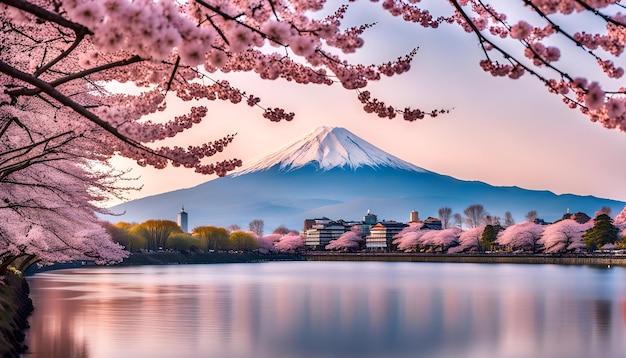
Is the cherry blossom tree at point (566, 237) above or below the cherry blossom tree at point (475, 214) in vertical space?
below

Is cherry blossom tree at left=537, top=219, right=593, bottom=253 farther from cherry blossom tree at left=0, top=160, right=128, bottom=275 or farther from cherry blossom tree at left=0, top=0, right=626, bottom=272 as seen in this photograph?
cherry blossom tree at left=0, top=0, right=626, bottom=272

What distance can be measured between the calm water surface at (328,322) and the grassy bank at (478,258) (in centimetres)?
3936

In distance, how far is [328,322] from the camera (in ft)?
87.3

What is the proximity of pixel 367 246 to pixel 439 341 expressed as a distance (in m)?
133

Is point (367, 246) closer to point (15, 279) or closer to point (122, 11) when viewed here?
point (15, 279)

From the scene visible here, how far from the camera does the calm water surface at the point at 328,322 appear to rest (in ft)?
67.0

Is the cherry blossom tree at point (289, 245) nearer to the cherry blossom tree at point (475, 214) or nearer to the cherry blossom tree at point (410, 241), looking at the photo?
the cherry blossom tree at point (410, 241)

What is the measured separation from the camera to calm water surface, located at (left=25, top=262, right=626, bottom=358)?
67.0 feet

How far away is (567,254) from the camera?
90000mm

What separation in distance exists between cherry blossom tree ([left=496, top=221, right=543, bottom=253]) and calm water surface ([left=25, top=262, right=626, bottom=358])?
202 feet

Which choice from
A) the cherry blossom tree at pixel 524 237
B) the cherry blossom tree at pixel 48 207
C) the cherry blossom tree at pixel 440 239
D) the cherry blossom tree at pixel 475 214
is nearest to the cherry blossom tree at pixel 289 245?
the cherry blossom tree at pixel 440 239

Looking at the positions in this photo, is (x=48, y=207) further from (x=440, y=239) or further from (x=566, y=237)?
(x=440, y=239)

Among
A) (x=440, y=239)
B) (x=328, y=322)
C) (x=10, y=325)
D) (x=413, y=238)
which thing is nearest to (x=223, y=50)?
(x=10, y=325)

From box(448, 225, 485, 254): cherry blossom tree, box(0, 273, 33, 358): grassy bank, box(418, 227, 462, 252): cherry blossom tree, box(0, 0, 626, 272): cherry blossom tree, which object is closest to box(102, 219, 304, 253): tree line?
box(418, 227, 462, 252): cherry blossom tree
